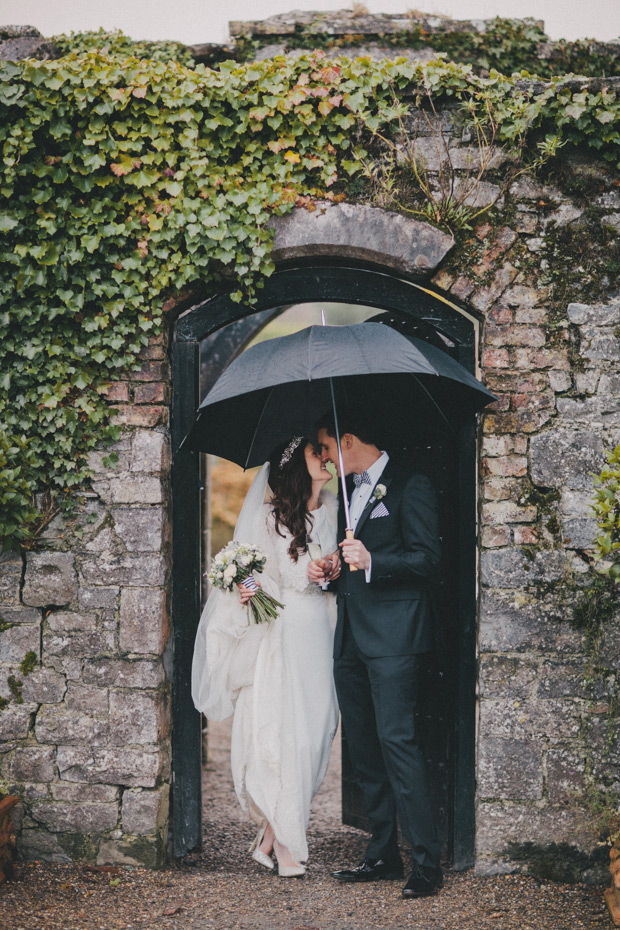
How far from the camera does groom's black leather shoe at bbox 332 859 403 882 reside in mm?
3791

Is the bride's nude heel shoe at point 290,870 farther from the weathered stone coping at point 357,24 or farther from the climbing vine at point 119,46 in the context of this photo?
the weathered stone coping at point 357,24

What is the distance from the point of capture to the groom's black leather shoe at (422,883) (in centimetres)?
355

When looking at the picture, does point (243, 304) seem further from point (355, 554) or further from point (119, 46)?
point (119, 46)

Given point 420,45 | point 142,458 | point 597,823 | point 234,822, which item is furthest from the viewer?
point 420,45

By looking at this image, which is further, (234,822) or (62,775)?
(234,822)

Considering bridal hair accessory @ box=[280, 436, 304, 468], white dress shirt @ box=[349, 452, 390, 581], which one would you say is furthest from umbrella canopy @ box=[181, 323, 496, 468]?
white dress shirt @ box=[349, 452, 390, 581]

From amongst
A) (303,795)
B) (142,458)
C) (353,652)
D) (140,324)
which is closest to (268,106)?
(140,324)

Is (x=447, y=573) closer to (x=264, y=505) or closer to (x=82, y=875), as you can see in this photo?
(x=264, y=505)

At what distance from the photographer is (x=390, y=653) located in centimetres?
361

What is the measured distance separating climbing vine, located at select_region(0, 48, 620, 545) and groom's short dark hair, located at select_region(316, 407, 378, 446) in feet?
2.64

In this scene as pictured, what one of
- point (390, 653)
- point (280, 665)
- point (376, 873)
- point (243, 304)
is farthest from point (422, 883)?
point (243, 304)

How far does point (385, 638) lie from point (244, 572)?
0.72 m

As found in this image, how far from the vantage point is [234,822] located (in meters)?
4.88

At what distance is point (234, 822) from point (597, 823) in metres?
2.23
